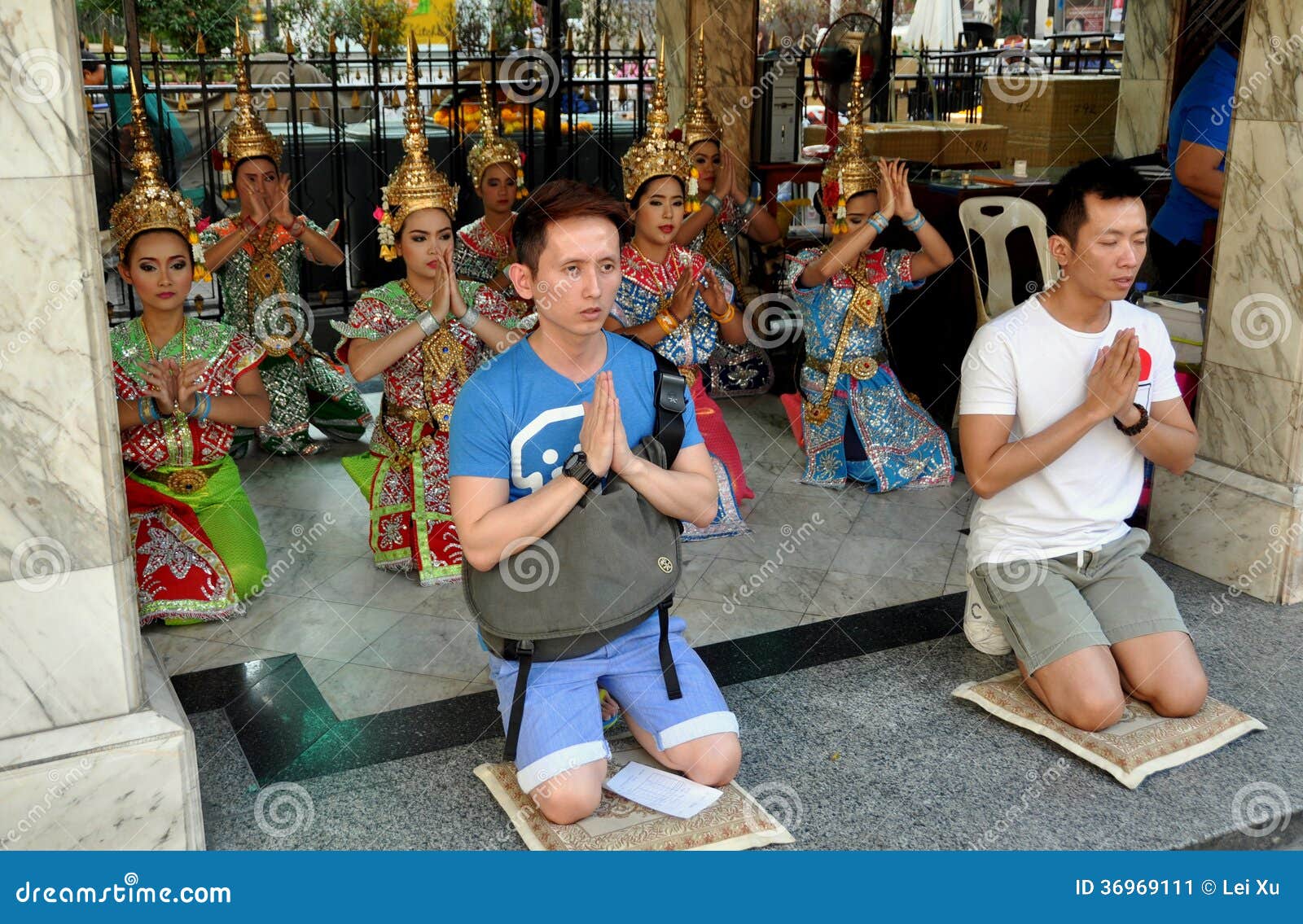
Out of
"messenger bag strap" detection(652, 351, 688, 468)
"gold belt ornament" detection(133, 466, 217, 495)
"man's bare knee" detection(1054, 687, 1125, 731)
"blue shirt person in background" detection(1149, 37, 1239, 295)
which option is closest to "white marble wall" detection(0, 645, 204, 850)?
"messenger bag strap" detection(652, 351, 688, 468)

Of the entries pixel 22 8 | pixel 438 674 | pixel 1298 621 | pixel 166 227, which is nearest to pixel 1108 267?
pixel 1298 621

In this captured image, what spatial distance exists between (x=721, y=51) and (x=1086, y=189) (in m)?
3.46

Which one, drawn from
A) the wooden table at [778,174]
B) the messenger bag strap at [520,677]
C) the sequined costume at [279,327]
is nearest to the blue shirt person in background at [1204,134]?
the wooden table at [778,174]

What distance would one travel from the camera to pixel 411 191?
3.57 m

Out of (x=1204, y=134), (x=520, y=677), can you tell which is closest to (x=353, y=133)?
(x=1204, y=134)

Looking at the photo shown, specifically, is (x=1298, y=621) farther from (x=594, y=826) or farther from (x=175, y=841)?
(x=175, y=841)

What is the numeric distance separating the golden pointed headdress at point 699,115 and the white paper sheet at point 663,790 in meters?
3.05

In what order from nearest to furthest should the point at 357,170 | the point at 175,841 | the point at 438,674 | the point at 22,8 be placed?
the point at 22,8
the point at 175,841
the point at 438,674
the point at 357,170

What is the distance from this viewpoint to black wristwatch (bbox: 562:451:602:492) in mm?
2332

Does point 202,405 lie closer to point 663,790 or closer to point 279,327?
point 279,327

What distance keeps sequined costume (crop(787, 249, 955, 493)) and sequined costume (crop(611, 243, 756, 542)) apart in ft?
1.51

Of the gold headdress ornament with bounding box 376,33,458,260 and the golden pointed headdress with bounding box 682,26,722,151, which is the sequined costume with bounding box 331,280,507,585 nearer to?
the gold headdress ornament with bounding box 376,33,458,260

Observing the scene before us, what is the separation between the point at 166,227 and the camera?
133 inches

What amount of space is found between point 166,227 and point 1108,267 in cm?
237
